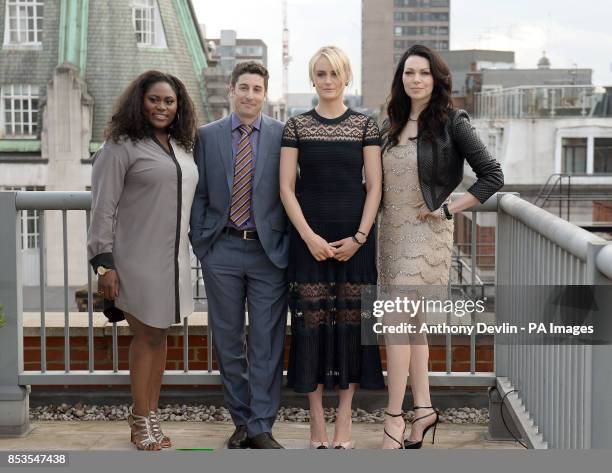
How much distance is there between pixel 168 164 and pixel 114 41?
44.5 metres

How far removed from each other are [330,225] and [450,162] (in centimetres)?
55

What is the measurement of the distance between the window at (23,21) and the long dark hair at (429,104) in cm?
4429

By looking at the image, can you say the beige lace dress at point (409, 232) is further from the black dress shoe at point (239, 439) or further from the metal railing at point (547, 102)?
the metal railing at point (547, 102)

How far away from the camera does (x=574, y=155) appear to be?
50.4 metres

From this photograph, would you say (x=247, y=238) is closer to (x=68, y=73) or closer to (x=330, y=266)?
(x=330, y=266)

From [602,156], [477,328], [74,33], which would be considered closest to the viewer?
[477,328]

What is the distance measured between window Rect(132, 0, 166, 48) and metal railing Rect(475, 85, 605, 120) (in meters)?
14.7

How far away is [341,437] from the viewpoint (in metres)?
4.99

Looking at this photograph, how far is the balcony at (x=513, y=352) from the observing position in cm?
379

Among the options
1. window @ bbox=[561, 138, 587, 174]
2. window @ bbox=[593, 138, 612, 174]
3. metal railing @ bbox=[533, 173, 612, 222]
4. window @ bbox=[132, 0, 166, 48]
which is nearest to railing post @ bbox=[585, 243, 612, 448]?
metal railing @ bbox=[533, 173, 612, 222]

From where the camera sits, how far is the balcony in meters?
3.79

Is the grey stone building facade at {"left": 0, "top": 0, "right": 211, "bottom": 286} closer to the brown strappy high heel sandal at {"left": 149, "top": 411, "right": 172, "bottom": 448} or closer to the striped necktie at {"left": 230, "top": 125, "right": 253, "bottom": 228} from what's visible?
the brown strappy high heel sandal at {"left": 149, "top": 411, "right": 172, "bottom": 448}

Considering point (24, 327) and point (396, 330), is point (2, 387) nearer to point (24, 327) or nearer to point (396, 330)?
point (24, 327)

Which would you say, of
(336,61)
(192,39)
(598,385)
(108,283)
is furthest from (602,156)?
(598,385)
